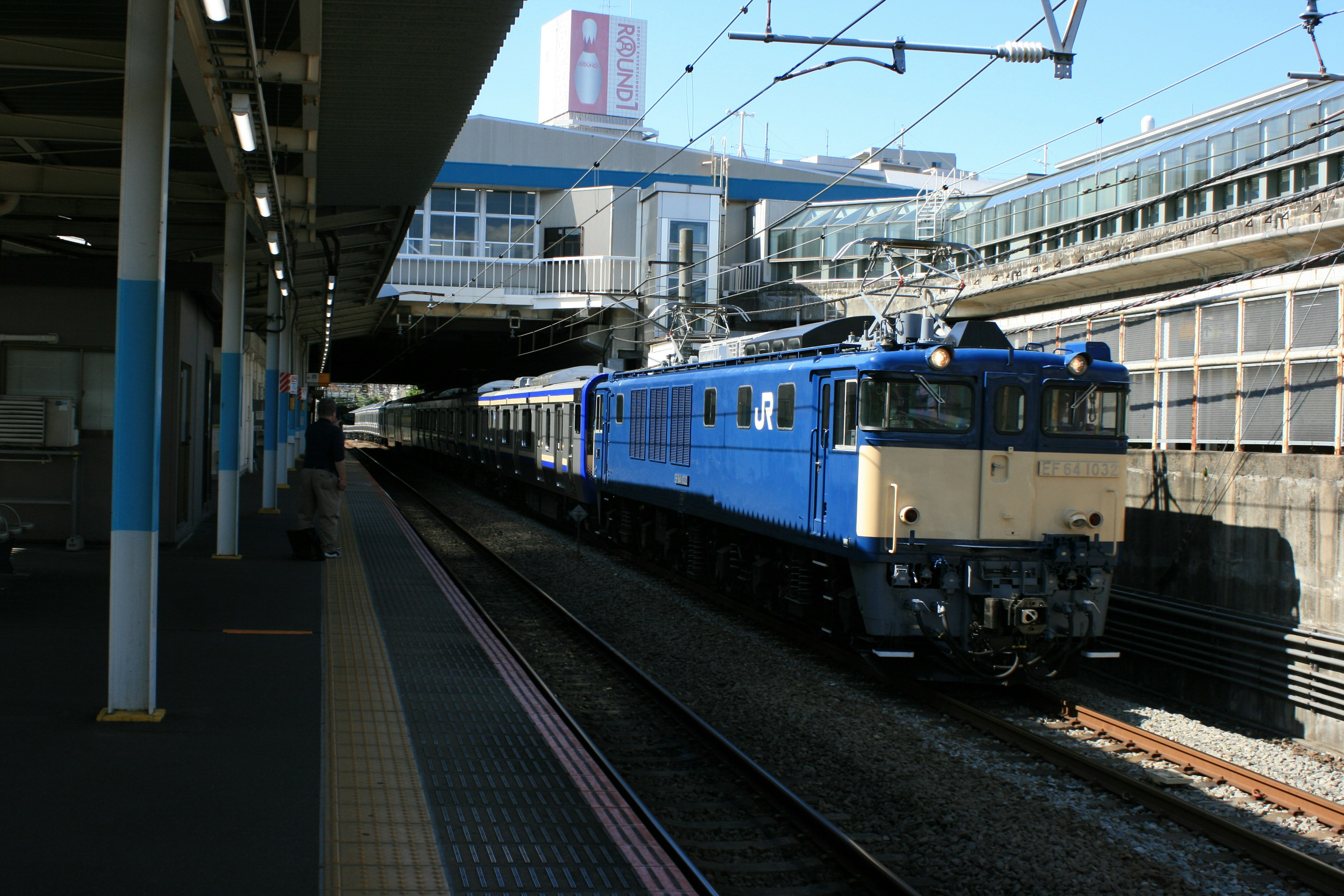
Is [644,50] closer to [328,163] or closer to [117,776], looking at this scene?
[328,163]

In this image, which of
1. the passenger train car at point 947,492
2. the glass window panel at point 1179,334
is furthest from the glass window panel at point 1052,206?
the passenger train car at point 947,492

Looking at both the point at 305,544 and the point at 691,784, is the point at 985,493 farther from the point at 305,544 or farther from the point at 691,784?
the point at 305,544

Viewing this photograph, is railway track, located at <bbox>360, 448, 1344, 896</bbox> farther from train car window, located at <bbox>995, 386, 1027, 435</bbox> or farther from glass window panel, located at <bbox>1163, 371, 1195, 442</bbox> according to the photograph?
glass window panel, located at <bbox>1163, 371, 1195, 442</bbox>

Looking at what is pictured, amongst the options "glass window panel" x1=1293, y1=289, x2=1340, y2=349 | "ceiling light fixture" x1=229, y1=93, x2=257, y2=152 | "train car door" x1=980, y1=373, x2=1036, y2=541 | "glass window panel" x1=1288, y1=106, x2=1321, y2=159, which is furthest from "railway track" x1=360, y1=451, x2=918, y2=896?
"glass window panel" x1=1288, y1=106, x2=1321, y2=159

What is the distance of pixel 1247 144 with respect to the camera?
19359mm

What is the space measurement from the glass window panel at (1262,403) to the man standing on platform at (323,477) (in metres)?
9.29

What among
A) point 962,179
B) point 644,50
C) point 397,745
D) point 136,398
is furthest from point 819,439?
point 644,50

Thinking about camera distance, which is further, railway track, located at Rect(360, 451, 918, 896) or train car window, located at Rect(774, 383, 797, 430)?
train car window, located at Rect(774, 383, 797, 430)

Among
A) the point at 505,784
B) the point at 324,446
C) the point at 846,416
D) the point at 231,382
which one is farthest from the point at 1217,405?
the point at 231,382

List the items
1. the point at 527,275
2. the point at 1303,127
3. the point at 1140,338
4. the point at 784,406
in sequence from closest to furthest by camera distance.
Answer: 1. the point at 784,406
2. the point at 1140,338
3. the point at 1303,127
4. the point at 527,275

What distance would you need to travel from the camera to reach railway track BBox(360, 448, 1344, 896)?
5562 mm

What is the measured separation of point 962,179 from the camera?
1635 inches

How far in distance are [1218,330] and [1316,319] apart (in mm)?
1131

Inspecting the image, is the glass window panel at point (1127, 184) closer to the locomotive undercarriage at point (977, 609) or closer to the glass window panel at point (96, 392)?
the locomotive undercarriage at point (977, 609)
